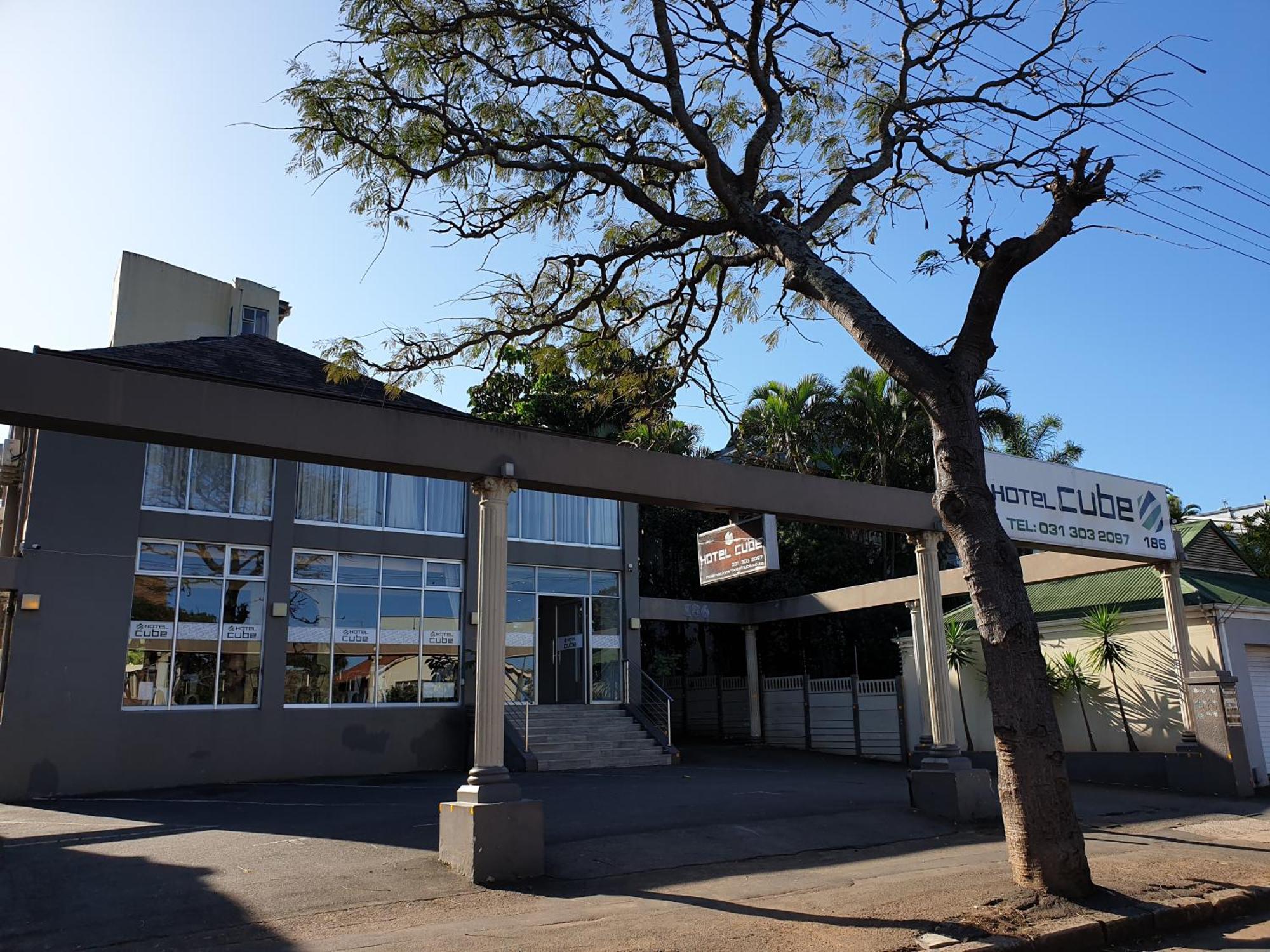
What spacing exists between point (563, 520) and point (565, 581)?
1.38 metres

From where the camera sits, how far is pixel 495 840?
8.25 m

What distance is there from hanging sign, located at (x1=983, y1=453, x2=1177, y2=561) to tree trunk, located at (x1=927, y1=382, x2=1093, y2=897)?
5.52 m

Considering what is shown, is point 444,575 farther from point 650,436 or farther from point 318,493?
point 650,436

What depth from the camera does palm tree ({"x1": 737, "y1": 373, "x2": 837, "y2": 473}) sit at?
95.1ft

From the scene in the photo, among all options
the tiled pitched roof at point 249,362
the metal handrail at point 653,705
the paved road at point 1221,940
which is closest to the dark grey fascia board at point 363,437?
the tiled pitched roof at point 249,362

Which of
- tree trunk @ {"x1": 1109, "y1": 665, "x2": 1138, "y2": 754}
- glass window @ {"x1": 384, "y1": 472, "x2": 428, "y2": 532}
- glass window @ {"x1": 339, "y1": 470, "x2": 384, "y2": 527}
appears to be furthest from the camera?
glass window @ {"x1": 384, "y1": 472, "x2": 428, "y2": 532}

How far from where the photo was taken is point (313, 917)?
7031mm

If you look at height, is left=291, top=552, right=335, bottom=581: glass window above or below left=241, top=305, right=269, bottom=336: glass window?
below

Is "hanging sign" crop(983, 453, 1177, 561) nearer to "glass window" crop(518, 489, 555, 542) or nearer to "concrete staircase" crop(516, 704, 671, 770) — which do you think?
"concrete staircase" crop(516, 704, 671, 770)

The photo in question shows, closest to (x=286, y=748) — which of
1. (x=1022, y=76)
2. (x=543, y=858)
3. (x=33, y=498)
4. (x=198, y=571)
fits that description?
(x=198, y=571)

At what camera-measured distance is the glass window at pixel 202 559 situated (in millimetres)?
17328

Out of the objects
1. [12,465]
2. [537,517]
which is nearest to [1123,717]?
[537,517]

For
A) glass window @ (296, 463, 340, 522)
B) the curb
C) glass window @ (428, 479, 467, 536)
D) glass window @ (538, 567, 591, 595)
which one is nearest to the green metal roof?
glass window @ (538, 567, 591, 595)

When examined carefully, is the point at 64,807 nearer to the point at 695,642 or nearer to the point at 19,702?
the point at 19,702
